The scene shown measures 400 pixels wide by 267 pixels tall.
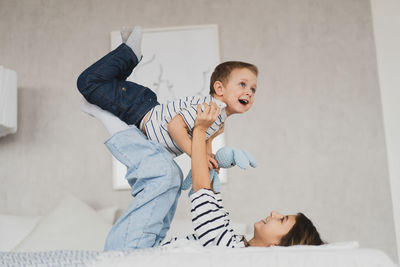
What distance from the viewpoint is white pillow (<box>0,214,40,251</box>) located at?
2.37m

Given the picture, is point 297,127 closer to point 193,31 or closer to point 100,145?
point 193,31

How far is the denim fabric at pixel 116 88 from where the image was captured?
1545 mm

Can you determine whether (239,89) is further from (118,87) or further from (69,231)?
(69,231)

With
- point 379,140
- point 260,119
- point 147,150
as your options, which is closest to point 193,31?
point 260,119

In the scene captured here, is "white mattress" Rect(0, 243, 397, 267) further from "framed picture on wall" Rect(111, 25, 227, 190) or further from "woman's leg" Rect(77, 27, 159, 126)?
"framed picture on wall" Rect(111, 25, 227, 190)

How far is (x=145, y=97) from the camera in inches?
63.9

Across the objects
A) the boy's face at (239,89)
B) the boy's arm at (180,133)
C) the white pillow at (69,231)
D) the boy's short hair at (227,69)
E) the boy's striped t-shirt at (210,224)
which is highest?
the boy's short hair at (227,69)

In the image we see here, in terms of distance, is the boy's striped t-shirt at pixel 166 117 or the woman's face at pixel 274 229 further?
the boy's striped t-shirt at pixel 166 117

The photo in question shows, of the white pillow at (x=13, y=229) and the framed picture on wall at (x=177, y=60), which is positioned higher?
the framed picture on wall at (x=177, y=60)

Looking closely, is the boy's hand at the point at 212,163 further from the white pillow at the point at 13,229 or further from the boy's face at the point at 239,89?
the white pillow at the point at 13,229

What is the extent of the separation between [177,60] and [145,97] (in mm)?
1239

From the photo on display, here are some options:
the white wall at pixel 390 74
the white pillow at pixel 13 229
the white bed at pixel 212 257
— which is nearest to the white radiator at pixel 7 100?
the white pillow at pixel 13 229

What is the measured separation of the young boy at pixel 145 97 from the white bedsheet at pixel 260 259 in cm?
53

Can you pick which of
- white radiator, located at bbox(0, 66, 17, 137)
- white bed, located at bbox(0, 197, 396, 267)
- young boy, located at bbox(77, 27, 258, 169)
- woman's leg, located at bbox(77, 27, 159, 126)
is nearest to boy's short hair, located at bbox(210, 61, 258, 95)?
young boy, located at bbox(77, 27, 258, 169)
